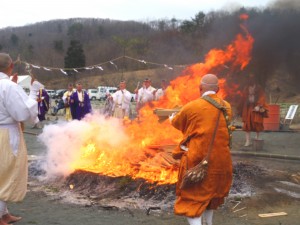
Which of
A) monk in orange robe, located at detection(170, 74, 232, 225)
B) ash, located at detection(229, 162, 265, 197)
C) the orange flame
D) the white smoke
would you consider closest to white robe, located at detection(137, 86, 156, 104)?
the orange flame

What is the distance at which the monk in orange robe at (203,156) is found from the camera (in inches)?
167

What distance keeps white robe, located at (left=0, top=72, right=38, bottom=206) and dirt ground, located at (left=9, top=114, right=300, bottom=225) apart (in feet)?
2.89

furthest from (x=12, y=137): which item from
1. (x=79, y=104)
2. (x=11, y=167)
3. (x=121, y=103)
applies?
(x=121, y=103)

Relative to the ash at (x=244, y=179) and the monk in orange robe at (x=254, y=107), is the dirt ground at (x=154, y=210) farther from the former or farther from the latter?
the monk in orange robe at (x=254, y=107)

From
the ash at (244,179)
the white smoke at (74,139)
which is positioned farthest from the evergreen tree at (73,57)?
the ash at (244,179)

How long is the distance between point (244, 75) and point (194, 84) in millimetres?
3570

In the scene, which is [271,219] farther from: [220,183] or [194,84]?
[194,84]

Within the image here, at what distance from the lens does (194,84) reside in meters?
9.10

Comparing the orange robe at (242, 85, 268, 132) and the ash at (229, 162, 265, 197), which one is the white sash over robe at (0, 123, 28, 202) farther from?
the orange robe at (242, 85, 268, 132)

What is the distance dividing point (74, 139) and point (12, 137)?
3.18m

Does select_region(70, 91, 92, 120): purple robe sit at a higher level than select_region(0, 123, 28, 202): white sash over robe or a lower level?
lower

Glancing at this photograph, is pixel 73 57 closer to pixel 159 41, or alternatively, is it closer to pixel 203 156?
pixel 159 41

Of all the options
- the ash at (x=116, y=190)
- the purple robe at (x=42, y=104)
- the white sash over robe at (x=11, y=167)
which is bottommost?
the purple robe at (x=42, y=104)

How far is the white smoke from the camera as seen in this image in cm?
783
